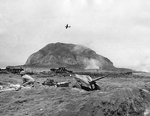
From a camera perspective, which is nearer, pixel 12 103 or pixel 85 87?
pixel 12 103

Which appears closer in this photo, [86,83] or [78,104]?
[78,104]

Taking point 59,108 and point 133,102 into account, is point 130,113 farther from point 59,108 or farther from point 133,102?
point 59,108

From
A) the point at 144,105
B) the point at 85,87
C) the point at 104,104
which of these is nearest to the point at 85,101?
the point at 104,104

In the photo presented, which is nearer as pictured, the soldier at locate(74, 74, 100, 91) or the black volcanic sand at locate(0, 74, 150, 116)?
the black volcanic sand at locate(0, 74, 150, 116)

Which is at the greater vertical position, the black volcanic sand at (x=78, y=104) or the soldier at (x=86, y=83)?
the soldier at (x=86, y=83)

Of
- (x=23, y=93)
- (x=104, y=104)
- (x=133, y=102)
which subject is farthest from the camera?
(x=23, y=93)

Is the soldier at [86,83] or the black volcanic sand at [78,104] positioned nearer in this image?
the black volcanic sand at [78,104]

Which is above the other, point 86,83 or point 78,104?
point 86,83

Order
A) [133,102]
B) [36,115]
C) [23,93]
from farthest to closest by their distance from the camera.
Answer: [23,93] → [133,102] → [36,115]

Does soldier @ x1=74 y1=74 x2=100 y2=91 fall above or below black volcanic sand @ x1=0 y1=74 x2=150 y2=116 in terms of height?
above

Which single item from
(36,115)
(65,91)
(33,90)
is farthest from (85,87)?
(36,115)

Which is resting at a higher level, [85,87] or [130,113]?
[85,87]
